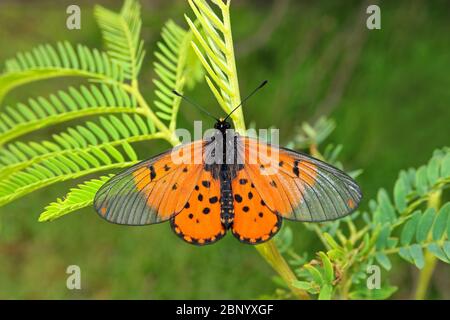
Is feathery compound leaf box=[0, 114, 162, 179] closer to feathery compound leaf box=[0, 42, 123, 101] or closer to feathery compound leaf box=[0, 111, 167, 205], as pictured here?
feathery compound leaf box=[0, 111, 167, 205]

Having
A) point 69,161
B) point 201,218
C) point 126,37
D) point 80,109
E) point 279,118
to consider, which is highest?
point 279,118

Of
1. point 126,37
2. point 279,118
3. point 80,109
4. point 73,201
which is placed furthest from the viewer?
point 279,118

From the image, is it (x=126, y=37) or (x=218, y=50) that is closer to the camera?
(x=218, y=50)

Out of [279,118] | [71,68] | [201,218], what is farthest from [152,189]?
[279,118]

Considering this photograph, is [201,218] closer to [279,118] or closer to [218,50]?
[218,50]

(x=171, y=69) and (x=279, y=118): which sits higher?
(x=279, y=118)

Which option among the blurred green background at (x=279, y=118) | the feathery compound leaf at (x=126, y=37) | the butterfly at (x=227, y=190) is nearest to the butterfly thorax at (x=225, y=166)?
the butterfly at (x=227, y=190)

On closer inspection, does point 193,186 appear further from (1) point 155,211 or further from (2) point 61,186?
(2) point 61,186

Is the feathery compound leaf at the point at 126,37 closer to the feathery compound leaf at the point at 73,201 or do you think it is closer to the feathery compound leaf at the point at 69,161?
the feathery compound leaf at the point at 69,161
